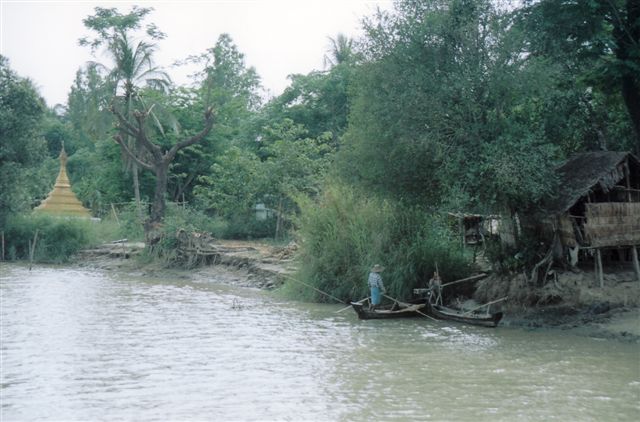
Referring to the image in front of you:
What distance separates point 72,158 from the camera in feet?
152

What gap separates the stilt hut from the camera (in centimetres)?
1477

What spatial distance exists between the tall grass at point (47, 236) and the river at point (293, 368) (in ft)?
46.3

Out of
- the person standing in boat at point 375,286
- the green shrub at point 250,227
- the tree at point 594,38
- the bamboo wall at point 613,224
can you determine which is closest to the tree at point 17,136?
the green shrub at point 250,227

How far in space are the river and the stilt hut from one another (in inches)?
85.8

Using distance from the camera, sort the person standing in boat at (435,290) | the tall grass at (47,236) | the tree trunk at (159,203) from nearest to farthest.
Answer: the person standing in boat at (435,290), the tree trunk at (159,203), the tall grass at (47,236)

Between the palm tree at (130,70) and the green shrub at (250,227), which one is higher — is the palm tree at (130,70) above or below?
above

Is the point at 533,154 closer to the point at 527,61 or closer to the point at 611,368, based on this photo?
the point at 527,61

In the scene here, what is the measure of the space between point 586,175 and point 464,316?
4.04m

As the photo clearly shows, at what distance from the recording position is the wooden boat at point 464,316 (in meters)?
14.4

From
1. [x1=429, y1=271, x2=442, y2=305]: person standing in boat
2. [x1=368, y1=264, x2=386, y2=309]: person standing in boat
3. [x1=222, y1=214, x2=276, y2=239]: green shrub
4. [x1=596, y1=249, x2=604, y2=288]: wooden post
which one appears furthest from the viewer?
[x1=222, y1=214, x2=276, y2=239]: green shrub

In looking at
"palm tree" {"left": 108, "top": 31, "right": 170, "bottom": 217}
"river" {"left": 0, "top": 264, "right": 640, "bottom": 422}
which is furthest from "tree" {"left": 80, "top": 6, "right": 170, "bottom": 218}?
"river" {"left": 0, "top": 264, "right": 640, "bottom": 422}

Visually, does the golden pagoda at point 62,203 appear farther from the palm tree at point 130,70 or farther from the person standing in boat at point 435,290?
the person standing in boat at point 435,290

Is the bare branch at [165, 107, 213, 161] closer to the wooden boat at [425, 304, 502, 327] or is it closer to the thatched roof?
the wooden boat at [425, 304, 502, 327]

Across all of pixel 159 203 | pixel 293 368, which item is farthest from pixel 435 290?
pixel 159 203
